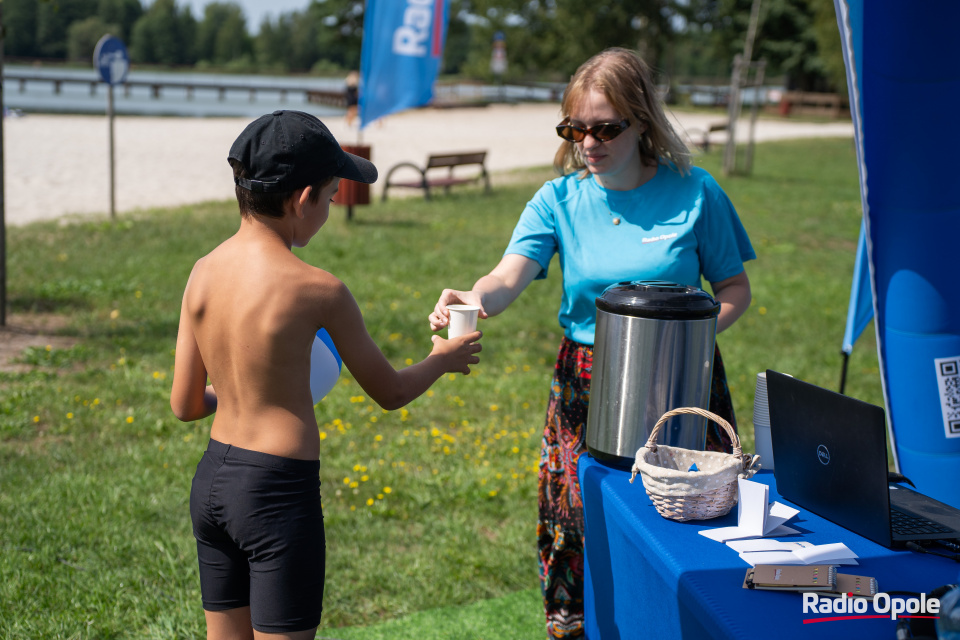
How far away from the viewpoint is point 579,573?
2.86 m

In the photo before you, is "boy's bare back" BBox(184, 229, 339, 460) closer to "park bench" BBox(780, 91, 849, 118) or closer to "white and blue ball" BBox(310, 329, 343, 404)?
"white and blue ball" BBox(310, 329, 343, 404)

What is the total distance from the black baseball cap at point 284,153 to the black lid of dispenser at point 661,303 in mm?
814

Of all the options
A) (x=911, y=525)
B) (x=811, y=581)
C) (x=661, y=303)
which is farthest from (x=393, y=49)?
(x=811, y=581)

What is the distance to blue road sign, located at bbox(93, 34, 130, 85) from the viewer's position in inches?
460

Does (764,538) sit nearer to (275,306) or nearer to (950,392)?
(275,306)

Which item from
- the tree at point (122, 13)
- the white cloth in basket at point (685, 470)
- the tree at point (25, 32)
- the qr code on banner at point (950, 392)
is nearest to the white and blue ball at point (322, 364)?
the white cloth in basket at point (685, 470)

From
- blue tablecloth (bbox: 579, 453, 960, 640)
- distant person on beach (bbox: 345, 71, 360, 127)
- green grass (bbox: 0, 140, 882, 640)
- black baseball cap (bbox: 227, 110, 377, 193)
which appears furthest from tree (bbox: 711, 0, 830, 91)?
black baseball cap (bbox: 227, 110, 377, 193)

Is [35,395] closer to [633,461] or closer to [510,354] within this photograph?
[510,354]

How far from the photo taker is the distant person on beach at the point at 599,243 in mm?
2627

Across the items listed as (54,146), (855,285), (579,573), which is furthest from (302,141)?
(54,146)

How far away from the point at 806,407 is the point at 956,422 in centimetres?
131

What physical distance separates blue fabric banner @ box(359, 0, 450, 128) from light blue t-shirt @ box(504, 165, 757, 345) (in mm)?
7322

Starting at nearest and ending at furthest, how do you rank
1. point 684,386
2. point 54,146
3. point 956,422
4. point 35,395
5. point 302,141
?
point 302,141 → point 684,386 → point 956,422 → point 35,395 → point 54,146

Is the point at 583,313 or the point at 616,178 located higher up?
the point at 616,178
